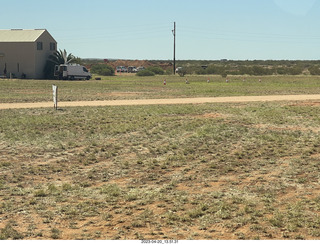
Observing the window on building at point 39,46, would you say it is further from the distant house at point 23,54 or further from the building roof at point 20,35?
the building roof at point 20,35

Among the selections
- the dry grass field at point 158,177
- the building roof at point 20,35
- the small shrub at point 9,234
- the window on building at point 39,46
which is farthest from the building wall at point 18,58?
the small shrub at point 9,234

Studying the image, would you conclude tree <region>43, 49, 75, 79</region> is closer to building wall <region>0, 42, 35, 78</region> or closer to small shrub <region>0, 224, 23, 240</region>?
building wall <region>0, 42, 35, 78</region>

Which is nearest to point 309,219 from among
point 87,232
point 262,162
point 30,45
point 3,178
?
point 87,232

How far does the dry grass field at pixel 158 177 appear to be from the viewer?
848 cm

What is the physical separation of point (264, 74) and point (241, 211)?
272 feet

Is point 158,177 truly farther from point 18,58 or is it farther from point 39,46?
point 39,46

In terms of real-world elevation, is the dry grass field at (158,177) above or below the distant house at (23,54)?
below

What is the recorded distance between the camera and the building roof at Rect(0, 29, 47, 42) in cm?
6900

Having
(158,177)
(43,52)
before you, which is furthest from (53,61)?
(158,177)

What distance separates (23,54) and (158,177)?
6011 centimetres

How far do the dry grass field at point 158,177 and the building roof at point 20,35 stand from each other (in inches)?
1923

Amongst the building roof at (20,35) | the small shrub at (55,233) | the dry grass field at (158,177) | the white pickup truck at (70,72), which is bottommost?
the small shrub at (55,233)

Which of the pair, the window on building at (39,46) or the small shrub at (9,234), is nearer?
the small shrub at (9,234)

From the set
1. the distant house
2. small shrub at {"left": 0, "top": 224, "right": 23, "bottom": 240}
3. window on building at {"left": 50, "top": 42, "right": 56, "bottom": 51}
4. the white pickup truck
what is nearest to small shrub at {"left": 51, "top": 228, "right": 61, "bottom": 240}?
small shrub at {"left": 0, "top": 224, "right": 23, "bottom": 240}
